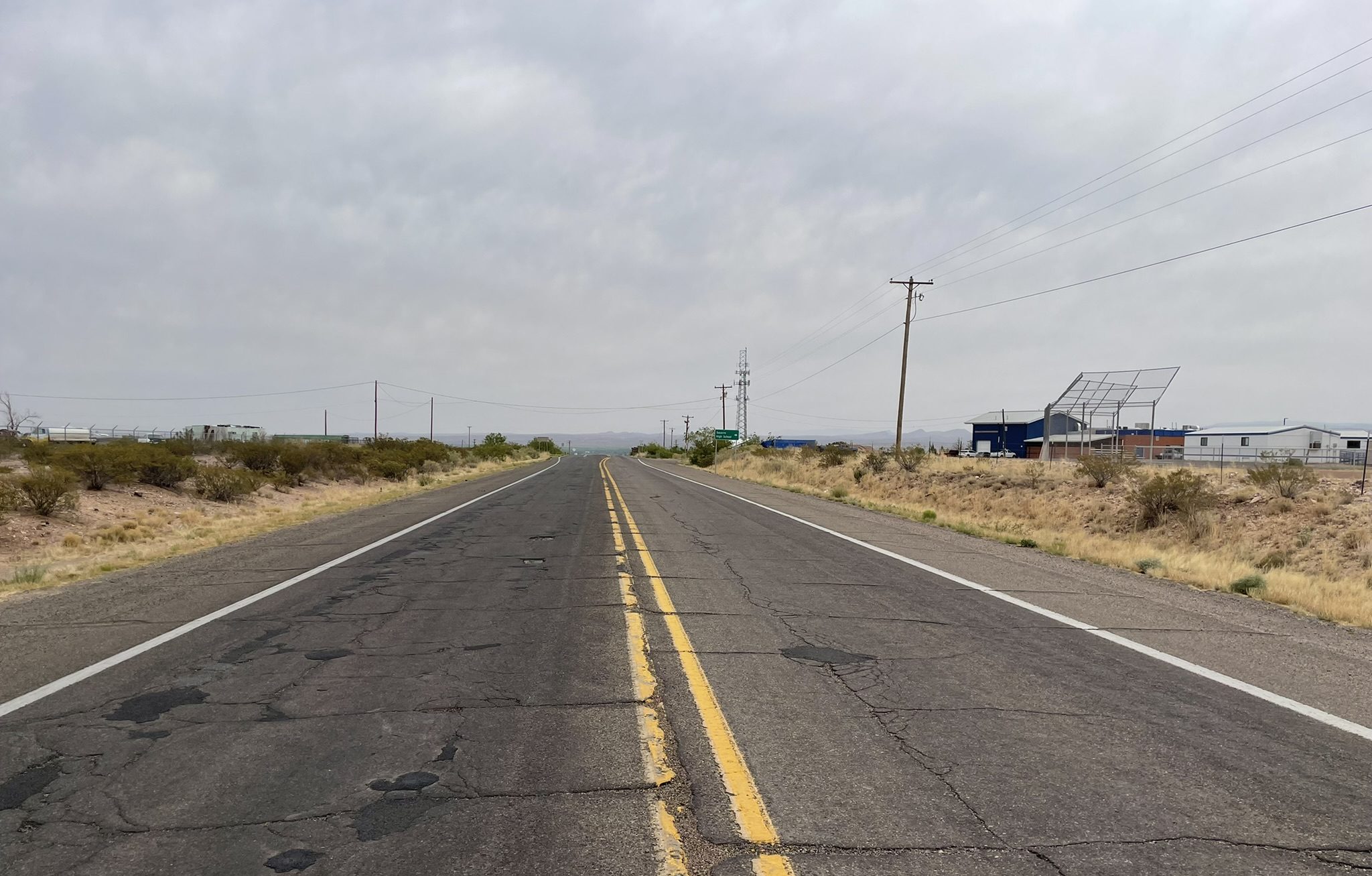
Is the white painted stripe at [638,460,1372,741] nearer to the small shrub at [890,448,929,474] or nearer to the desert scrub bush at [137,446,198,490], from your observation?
the desert scrub bush at [137,446,198,490]

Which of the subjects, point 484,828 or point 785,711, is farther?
point 785,711

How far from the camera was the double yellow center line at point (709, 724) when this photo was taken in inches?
138

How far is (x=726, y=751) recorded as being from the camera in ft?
14.6

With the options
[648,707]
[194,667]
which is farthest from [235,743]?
[648,707]

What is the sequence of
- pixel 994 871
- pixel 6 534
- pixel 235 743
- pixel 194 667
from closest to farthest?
pixel 994 871, pixel 235 743, pixel 194 667, pixel 6 534

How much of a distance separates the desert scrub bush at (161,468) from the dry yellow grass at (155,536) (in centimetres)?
133

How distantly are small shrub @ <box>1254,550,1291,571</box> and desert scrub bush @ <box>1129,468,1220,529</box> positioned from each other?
9.40 ft

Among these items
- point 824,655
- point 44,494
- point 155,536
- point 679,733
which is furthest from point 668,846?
point 44,494

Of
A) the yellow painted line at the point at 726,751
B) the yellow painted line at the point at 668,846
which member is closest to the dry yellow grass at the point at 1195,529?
the yellow painted line at the point at 726,751

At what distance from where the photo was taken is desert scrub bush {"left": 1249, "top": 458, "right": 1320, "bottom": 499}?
1939cm

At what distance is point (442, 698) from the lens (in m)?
5.45

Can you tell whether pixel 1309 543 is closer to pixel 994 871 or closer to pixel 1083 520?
pixel 1083 520

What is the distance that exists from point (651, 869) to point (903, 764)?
1697mm

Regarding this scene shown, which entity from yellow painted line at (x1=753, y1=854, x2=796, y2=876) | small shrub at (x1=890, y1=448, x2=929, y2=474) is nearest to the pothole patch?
yellow painted line at (x1=753, y1=854, x2=796, y2=876)
